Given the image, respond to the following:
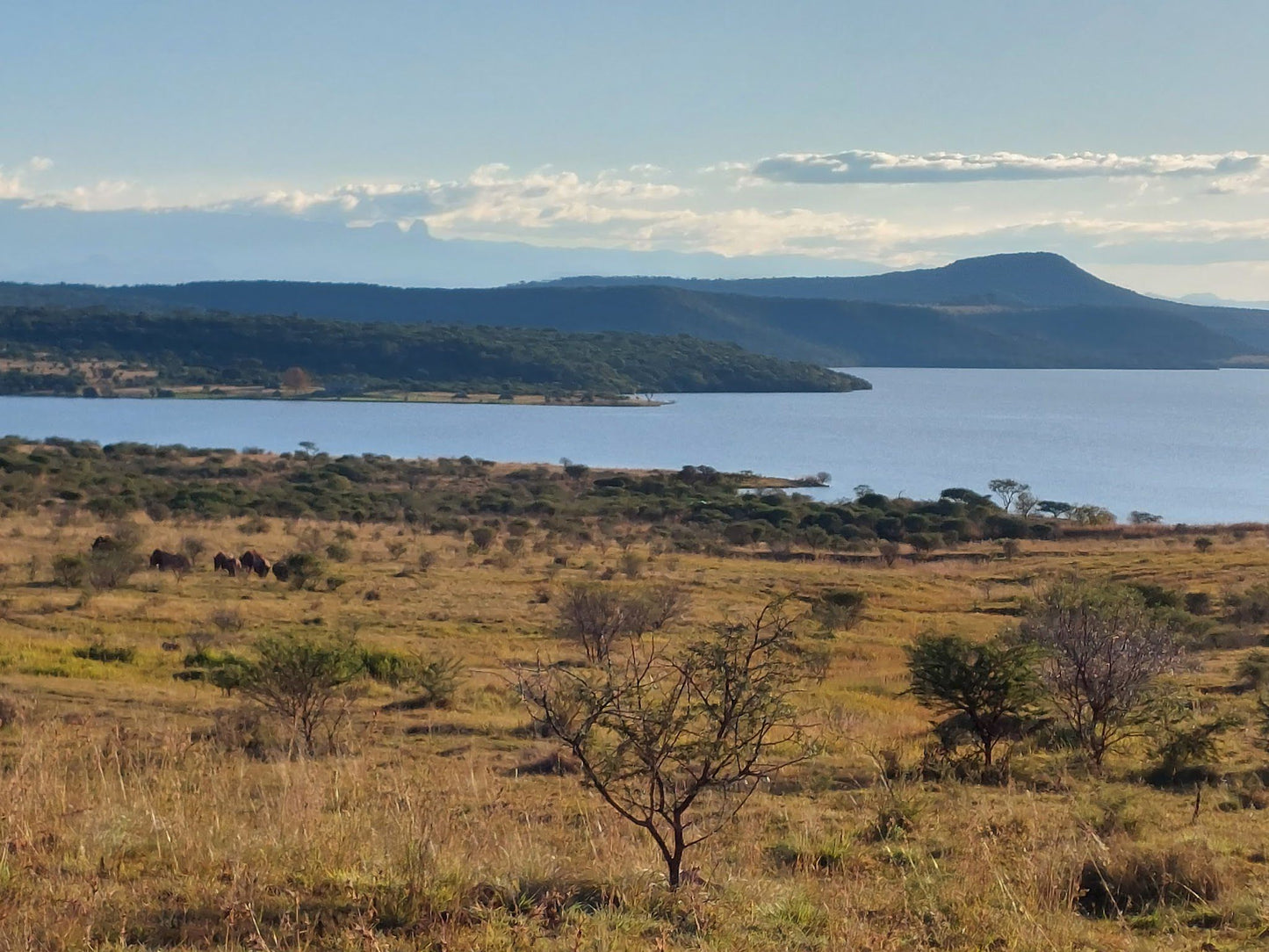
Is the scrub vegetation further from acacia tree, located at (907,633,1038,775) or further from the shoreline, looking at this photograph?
the shoreline

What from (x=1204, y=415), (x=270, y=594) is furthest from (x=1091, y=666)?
(x=1204, y=415)

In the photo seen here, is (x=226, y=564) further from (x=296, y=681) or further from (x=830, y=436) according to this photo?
(x=830, y=436)

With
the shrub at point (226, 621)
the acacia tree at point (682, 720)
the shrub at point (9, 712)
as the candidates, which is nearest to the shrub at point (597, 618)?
the shrub at point (226, 621)

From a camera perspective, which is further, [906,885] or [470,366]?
[470,366]

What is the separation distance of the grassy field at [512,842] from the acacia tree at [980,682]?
1.57 feet

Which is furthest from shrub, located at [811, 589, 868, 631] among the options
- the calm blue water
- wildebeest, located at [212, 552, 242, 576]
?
the calm blue water

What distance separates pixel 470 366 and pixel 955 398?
216 feet

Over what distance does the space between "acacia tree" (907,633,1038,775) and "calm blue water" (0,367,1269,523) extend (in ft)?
179

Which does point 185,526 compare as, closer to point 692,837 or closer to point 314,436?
point 692,837

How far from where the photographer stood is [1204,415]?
5610 inches

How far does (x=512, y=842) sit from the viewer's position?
5.02m

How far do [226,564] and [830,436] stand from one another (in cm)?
8779

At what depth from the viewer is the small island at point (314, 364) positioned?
14150 cm

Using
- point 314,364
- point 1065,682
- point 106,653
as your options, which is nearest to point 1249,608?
point 1065,682
